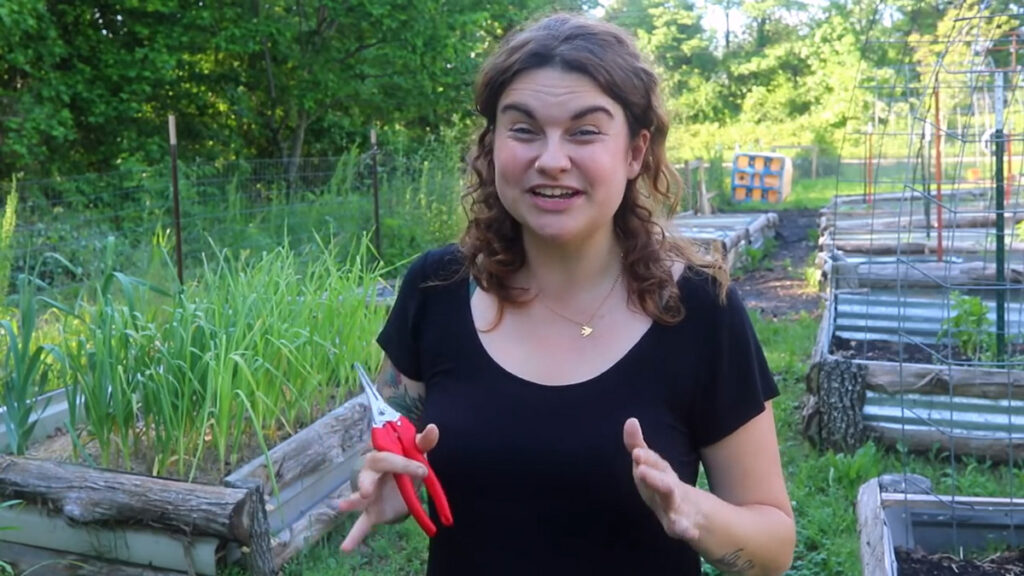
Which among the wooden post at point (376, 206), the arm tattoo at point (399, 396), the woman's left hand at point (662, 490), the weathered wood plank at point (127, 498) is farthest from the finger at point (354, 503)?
the wooden post at point (376, 206)

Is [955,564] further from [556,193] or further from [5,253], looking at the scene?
[5,253]

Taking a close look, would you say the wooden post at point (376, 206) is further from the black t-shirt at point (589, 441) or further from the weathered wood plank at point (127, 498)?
the black t-shirt at point (589, 441)

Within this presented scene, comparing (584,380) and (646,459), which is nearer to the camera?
(646,459)

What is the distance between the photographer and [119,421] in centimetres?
383

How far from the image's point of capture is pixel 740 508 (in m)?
1.63

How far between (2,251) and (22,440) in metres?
1.60

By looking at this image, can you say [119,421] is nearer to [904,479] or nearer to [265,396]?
[265,396]

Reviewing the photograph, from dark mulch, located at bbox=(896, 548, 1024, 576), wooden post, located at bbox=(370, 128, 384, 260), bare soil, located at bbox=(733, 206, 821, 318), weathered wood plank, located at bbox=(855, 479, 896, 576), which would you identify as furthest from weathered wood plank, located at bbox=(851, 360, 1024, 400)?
wooden post, located at bbox=(370, 128, 384, 260)

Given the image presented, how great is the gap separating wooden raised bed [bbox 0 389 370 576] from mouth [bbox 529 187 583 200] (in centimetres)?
229

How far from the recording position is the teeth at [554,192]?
64.3 inches

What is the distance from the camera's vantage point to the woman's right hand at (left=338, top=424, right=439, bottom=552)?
1.53 metres

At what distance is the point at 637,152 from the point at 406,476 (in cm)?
66

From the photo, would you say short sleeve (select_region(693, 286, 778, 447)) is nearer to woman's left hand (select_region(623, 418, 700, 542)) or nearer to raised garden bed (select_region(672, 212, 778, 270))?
woman's left hand (select_region(623, 418, 700, 542))

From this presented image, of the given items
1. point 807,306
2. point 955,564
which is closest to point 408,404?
point 955,564
